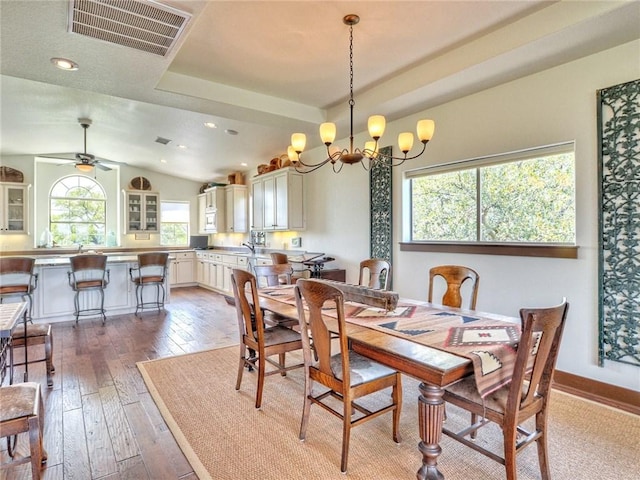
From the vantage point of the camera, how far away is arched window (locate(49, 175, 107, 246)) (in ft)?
24.8

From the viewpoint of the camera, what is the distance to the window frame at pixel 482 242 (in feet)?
9.59

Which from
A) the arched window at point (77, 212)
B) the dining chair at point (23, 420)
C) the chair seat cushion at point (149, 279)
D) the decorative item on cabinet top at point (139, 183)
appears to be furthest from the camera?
the decorative item on cabinet top at point (139, 183)

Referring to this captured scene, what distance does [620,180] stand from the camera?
2.58 metres

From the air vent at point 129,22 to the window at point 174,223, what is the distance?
261 inches

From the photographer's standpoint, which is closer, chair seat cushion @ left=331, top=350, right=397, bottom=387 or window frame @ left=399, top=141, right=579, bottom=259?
chair seat cushion @ left=331, top=350, right=397, bottom=387

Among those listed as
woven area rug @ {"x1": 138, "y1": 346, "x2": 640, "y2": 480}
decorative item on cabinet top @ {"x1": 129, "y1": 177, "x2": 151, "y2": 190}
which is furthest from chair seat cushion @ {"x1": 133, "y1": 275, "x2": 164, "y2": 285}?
decorative item on cabinet top @ {"x1": 129, "y1": 177, "x2": 151, "y2": 190}

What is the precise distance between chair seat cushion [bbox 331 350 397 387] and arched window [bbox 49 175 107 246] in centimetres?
785

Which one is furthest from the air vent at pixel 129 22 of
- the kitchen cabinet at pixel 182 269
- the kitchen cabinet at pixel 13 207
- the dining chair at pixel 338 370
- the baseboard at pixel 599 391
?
the kitchen cabinet at pixel 182 269

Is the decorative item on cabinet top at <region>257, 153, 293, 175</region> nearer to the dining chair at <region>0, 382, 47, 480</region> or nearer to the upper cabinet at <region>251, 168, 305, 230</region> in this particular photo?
the upper cabinet at <region>251, 168, 305, 230</region>

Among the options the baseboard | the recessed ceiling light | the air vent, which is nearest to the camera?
the air vent

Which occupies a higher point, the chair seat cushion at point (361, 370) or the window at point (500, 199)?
the window at point (500, 199)

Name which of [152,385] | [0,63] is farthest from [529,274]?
[0,63]

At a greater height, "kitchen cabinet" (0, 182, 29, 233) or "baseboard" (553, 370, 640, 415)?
"kitchen cabinet" (0, 182, 29, 233)

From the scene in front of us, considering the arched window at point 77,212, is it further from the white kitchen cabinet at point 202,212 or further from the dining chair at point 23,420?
the dining chair at point 23,420
